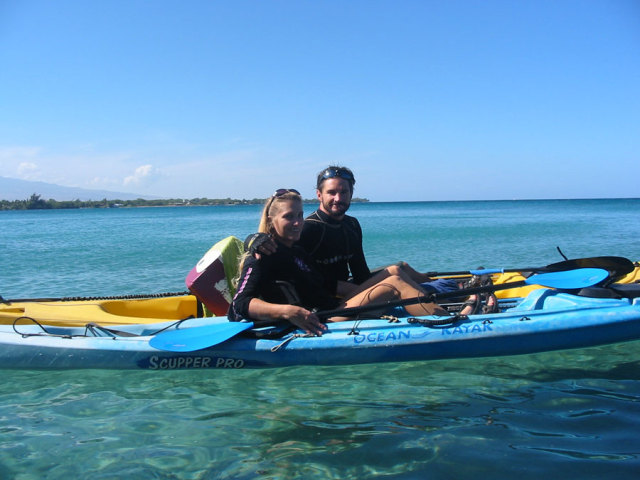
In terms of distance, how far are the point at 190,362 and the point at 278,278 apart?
105cm

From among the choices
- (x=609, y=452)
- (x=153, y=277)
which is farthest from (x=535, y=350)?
(x=153, y=277)

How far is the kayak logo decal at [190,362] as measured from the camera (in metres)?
4.16

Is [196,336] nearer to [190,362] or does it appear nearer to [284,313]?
[190,362]

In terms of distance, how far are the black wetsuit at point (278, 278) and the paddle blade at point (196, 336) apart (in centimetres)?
14

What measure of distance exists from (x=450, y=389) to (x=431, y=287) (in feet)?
4.15

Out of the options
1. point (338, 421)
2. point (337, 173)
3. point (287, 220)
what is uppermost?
point (337, 173)

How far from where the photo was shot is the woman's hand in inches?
150

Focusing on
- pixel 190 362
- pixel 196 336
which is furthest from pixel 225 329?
pixel 190 362

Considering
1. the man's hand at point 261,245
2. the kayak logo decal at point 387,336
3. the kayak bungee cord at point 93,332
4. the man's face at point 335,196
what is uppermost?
the man's face at point 335,196

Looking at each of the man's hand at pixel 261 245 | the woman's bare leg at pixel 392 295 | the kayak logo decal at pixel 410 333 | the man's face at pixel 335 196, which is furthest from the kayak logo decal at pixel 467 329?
the man's hand at pixel 261 245

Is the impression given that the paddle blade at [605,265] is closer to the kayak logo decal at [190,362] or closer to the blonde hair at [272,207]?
the blonde hair at [272,207]

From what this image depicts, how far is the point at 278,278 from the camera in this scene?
3.88 metres

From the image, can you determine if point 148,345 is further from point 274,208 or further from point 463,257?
point 463,257

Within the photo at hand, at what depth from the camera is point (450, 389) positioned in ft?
13.3
